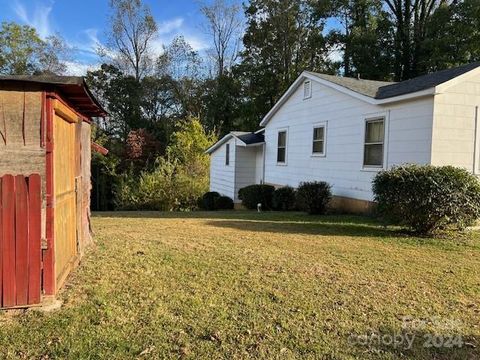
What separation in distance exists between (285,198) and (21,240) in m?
11.4

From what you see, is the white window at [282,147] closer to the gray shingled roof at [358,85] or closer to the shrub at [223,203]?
the shrub at [223,203]

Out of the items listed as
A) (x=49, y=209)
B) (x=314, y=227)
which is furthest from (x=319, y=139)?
(x=49, y=209)

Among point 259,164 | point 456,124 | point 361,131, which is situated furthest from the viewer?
point 259,164

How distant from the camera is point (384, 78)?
27.7 metres

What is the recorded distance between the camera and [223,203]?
18859 mm

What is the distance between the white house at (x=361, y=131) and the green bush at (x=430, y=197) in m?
1.61

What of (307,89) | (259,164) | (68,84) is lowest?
(259,164)

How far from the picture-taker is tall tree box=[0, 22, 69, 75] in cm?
3225

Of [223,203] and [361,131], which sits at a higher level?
[361,131]

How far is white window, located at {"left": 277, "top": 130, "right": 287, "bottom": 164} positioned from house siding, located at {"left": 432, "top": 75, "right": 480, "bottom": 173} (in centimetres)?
756

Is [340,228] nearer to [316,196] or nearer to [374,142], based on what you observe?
[316,196]

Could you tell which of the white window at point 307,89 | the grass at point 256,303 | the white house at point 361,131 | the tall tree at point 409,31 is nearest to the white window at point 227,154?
the white house at point 361,131

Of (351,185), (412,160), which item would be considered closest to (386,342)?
(412,160)

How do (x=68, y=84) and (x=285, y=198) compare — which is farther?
(x=285, y=198)
